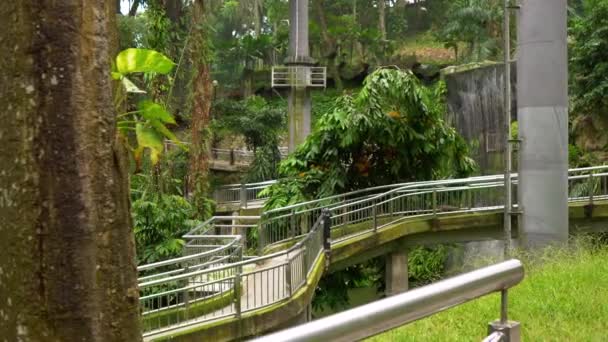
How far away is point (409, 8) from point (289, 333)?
48359mm

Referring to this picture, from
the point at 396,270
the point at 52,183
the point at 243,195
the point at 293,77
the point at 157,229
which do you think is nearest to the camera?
the point at 52,183

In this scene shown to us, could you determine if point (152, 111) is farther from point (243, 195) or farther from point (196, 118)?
point (243, 195)

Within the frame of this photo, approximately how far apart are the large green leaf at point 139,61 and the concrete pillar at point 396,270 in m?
13.0

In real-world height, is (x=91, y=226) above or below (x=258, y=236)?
above

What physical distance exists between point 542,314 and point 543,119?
747cm

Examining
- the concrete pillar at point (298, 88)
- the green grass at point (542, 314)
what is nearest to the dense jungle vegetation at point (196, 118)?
the green grass at point (542, 314)

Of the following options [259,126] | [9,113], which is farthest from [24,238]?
[259,126]

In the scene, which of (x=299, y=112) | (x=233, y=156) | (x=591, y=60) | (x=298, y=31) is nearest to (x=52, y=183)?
(x=591, y=60)

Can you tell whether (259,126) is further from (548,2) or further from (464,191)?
(548,2)

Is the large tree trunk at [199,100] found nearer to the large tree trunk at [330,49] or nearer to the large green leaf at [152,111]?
the large green leaf at [152,111]

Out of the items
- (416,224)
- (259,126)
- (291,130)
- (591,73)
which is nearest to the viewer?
(416,224)

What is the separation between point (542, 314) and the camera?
4965 millimetres

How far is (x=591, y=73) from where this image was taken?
1984 centimetres

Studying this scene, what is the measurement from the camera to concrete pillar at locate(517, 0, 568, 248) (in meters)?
11.4
